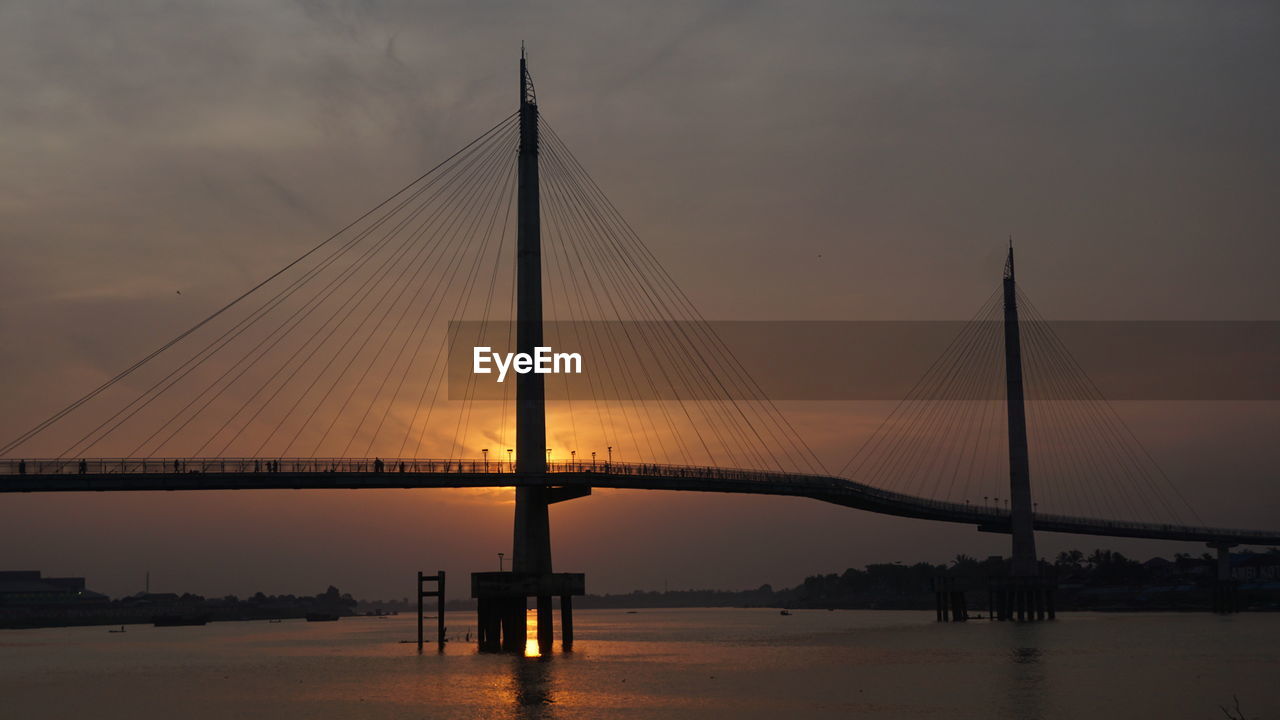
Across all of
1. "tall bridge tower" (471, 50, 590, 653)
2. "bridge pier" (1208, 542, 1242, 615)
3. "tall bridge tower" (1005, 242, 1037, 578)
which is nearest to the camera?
"tall bridge tower" (471, 50, 590, 653)

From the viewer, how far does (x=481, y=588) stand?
72062 mm

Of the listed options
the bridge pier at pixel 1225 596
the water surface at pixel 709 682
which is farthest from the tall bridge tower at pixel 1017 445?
the bridge pier at pixel 1225 596

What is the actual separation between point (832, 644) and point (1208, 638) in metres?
26.6

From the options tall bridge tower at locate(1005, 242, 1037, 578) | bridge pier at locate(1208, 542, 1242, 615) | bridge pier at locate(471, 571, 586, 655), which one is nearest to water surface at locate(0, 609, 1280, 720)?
bridge pier at locate(471, 571, 586, 655)

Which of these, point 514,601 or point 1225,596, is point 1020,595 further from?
point 514,601

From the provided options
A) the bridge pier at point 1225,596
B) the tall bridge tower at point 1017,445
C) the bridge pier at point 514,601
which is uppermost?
the tall bridge tower at point 1017,445

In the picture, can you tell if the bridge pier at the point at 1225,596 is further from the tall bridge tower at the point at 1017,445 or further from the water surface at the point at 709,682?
the water surface at the point at 709,682

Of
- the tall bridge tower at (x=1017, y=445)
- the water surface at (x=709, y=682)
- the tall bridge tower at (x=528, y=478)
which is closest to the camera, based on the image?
the water surface at (x=709, y=682)

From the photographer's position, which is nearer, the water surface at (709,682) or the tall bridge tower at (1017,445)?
the water surface at (709,682)

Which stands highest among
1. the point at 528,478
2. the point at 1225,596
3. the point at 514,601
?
the point at 528,478

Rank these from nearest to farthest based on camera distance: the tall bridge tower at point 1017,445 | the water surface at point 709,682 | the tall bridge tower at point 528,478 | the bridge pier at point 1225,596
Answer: the water surface at point 709,682
the tall bridge tower at point 528,478
the tall bridge tower at point 1017,445
the bridge pier at point 1225,596

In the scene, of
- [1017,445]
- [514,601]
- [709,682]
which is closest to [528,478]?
[514,601]

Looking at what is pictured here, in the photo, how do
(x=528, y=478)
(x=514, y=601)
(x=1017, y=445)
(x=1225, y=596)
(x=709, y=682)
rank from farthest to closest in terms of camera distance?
(x=1225, y=596), (x=1017, y=445), (x=514, y=601), (x=528, y=478), (x=709, y=682)

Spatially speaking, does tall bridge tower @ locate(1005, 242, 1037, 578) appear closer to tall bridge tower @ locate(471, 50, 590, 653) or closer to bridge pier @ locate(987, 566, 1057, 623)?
bridge pier @ locate(987, 566, 1057, 623)
